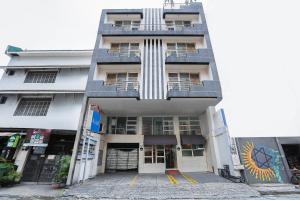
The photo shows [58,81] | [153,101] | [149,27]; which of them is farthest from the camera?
[149,27]

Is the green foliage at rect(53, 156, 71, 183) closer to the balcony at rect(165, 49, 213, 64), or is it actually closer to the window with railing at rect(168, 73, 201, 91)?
the window with railing at rect(168, 73, 201, 91)

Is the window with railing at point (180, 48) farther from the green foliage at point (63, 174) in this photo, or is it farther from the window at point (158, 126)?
the green foliage at point (63, 174)

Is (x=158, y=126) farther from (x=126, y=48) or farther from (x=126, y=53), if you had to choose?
(x=126, y=48)

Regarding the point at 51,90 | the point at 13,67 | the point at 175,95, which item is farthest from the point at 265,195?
the point at 13,67

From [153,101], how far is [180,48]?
7014mm

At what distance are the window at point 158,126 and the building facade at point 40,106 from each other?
649cm

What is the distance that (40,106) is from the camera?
45.6 ft

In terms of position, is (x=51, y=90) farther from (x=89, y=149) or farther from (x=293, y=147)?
(x=293, y=147)

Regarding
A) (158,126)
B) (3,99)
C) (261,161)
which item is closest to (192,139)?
(158,126)

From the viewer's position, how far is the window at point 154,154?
543 inches

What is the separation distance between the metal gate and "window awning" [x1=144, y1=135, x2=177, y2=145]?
1889 mm

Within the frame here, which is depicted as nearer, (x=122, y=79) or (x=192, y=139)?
(x=192, y=139)

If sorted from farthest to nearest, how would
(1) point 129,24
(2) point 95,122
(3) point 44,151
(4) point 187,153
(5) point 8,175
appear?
1. (1) point 129,24
2. (4) point 187,153
3. (2) point 95,122
4. (3) point 44,151
5. (5) point 8,175

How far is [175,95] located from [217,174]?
7128 mm
